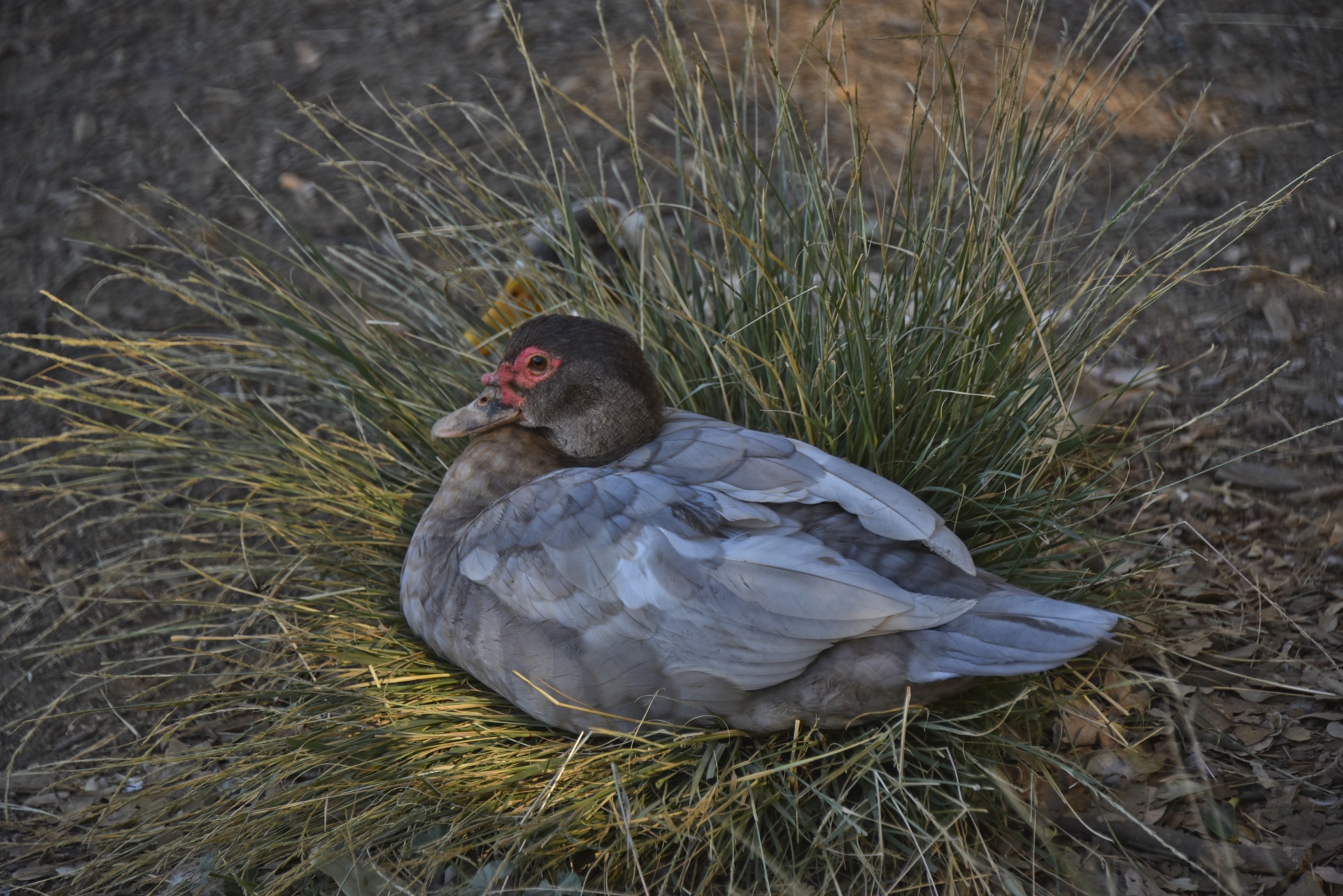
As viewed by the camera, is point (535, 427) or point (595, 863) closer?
point (595, 863)

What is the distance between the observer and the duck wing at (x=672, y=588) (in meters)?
2.08

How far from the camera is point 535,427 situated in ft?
8.68

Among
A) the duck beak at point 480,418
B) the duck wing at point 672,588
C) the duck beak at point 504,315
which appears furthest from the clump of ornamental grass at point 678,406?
the duck beak at point 480,418

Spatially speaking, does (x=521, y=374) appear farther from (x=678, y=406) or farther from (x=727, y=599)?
(x=727, y=599)

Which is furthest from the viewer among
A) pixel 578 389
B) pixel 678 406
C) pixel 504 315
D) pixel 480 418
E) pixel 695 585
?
pixel 504 315

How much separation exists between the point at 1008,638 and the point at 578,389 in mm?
1070

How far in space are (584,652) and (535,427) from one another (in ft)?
2.09

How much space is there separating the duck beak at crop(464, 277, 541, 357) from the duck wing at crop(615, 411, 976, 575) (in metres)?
0.84

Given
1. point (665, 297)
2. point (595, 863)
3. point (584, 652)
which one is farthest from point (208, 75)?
point (595, 863)

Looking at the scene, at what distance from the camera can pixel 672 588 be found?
215cm

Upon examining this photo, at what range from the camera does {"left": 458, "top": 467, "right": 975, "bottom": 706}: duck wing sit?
208cm

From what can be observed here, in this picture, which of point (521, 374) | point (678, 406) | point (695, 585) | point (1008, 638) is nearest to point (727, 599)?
point (695, 585)

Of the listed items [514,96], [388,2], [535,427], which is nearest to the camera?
[535,427]

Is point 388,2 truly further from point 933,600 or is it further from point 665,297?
point 933,600
